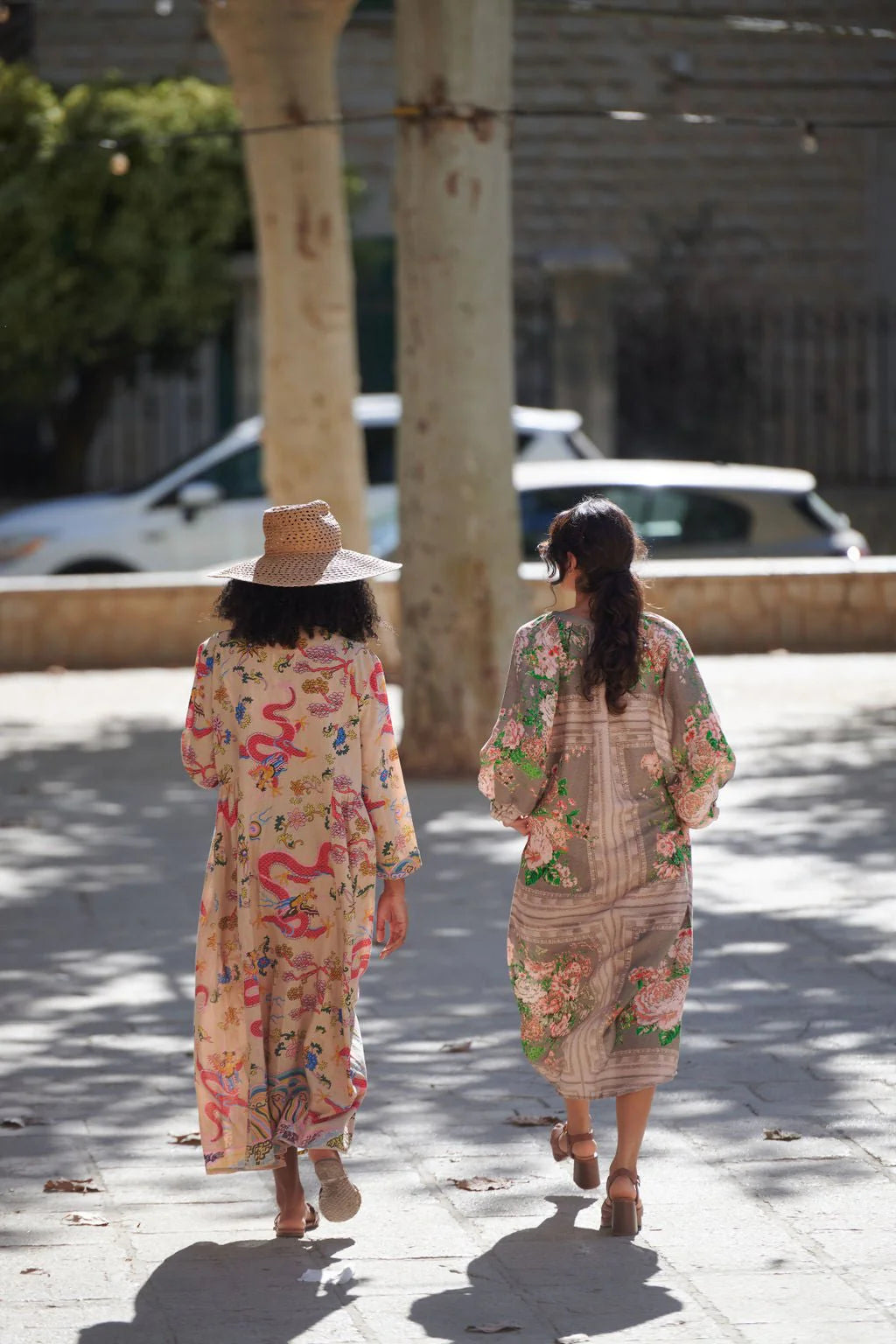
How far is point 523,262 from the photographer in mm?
26344

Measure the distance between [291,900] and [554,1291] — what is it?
0.98 metres

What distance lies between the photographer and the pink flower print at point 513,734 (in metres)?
4.78

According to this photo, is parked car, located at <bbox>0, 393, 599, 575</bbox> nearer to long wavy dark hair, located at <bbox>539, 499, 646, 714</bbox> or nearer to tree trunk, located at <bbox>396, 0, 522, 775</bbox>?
tree trunk, located at <bbox>396, 0, 522, 775</bbox>

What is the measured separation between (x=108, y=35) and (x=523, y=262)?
18.2 ft

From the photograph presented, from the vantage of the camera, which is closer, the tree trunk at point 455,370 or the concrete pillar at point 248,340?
the tree trunk at point 455,370

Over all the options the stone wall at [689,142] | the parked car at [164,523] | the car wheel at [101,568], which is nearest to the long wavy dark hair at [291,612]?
the parked car at [164,523]

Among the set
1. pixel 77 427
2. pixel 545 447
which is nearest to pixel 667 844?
pixel 545 447

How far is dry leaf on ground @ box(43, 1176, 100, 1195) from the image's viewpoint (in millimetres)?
5059

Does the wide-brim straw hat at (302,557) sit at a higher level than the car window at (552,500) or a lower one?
higher

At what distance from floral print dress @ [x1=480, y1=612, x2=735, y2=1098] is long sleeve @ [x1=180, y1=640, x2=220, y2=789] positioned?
0.61m

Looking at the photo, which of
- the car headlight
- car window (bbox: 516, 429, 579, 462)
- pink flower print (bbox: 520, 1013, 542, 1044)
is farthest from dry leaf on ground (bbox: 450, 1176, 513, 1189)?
car window (bbox: 516, 429, 579, 462)

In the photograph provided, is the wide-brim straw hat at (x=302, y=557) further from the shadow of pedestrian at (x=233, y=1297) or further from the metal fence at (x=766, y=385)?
the metal fence at (x=766, y=385)

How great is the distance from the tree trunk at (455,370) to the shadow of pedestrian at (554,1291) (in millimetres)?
6420

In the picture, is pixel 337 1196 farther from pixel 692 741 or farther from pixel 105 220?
pixel 105 220
